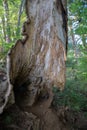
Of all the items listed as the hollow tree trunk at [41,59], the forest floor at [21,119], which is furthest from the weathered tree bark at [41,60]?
the forest floor at [21,119]

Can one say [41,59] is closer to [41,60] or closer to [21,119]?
[41,60]

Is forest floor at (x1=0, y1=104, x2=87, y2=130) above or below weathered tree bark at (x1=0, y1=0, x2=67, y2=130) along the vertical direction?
below

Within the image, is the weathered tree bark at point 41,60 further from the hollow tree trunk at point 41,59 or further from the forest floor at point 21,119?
the forest floor at point 21,119

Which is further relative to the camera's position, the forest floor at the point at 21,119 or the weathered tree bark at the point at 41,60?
the weathered tree bark at the point at 41,60

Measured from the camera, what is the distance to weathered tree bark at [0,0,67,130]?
13.4 feet

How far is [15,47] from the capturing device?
397 centimetres

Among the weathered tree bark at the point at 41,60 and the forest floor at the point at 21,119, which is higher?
the weathered tree bark at the point at 41,60

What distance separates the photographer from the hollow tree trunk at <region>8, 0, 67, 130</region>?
13.4 feet

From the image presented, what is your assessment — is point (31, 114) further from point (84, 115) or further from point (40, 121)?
point (84, 115)

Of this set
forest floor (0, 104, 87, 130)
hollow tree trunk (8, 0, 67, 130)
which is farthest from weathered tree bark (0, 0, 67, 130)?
forest floor (0, 104, 87, 130)

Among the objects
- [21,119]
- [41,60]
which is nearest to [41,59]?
[41,60]

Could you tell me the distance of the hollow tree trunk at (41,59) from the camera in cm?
408

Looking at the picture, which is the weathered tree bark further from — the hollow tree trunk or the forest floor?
the forest floor

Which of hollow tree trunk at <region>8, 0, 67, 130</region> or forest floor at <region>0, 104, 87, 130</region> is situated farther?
hollow tree trunk at <region>8, 0, 67, 130</region>
